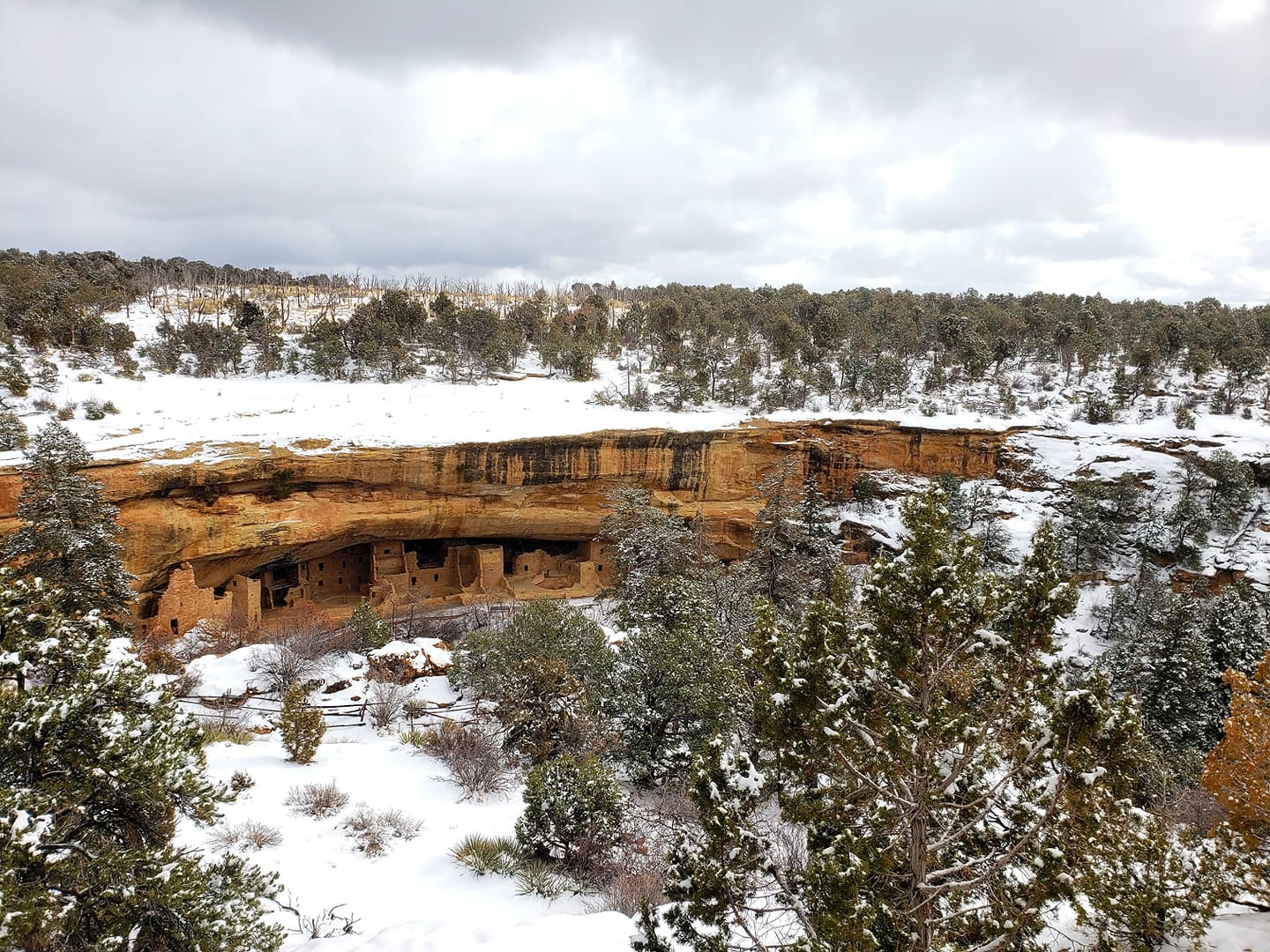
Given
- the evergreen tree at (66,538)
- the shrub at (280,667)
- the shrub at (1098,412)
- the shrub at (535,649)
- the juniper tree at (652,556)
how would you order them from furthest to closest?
the shrub at (1098,412) < the juniper tree at (652,556) < the shrub at (280,667) < the shrub at (535,649) < the evergreen tree at (66,538)

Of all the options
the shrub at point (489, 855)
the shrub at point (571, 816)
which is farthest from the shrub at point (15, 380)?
the shrub at point (571, 816)

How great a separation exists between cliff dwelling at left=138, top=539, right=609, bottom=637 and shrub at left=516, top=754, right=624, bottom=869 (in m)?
17.0

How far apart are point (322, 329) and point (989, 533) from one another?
38.0 m

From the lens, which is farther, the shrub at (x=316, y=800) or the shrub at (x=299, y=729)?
the shrub at (x=299, y=729)

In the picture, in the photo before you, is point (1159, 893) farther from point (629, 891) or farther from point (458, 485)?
point (458, 485)

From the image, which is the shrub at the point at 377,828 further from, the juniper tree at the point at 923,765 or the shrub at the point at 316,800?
the juniper tree at the point at 923,765

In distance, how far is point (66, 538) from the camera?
14.3 m

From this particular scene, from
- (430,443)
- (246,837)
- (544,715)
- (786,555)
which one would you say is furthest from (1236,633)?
(430,443)

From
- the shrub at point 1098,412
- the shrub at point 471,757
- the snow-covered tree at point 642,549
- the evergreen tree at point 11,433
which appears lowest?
the shrub at point 471,757

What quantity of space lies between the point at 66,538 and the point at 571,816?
44.1 feet

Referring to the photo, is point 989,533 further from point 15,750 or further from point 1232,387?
point 15,750

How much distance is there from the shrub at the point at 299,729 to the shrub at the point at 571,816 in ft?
15.2

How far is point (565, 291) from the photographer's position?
3479 inches

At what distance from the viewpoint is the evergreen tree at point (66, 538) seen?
14.2 meters
